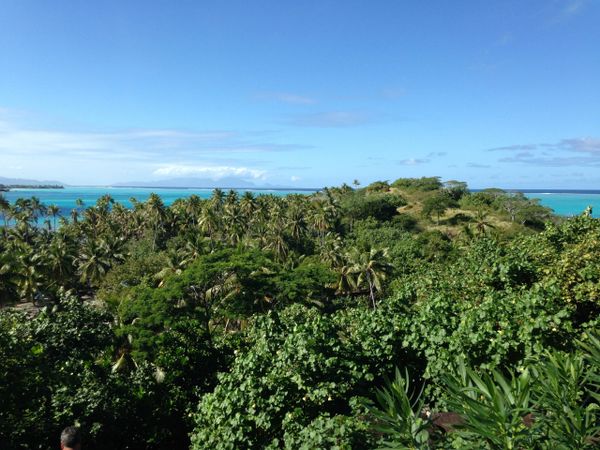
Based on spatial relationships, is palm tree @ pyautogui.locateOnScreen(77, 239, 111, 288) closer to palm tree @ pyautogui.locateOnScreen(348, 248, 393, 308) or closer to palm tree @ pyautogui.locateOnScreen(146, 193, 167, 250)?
palm tree @ pyautogui.locateOnScreen(146, 193, 167, 250)

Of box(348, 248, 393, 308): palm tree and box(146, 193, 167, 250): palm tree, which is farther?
box(146, 193, 167, 250): palm tree

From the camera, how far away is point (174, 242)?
54375mm

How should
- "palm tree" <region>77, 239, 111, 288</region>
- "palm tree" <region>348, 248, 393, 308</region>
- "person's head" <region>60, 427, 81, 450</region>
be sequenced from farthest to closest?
1. "palm tree" <region>77, 239, 111, 288</region>
2. "palm tree" <region>348, 248, 393, 308</region>
3. "person's head" <region>60, 427, 81, 450</region>

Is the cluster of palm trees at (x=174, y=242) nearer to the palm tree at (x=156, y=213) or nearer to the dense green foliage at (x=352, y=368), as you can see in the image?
the palm tree at (x=156, y=213)

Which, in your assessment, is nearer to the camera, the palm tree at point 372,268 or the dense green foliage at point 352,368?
the dense green foliage at point 352,368

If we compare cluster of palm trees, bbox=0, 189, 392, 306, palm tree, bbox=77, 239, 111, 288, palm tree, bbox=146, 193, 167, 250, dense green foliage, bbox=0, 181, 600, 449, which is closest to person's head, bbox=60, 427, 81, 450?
dense green foliage, bbox=0, 181, 600, 449

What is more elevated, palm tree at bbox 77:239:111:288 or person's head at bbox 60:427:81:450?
person's head at bbox 60:427:81:450

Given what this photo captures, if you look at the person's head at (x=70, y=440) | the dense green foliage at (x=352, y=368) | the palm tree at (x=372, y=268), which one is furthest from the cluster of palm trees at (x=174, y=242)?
the person's head at (x=70, y=440)

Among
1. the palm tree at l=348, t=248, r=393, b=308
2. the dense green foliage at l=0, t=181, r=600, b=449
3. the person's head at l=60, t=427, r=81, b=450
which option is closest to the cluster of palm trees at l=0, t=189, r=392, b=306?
the palm tree at l=348, t=248, r=393, b=308

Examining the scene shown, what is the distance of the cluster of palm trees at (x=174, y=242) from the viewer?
36938mm

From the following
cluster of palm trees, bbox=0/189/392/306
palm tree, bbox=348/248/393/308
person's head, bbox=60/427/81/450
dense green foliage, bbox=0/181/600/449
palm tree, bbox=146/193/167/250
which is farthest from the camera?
palm tree, bbox=146/193/167/250

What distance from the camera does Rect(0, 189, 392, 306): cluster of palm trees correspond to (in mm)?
36938

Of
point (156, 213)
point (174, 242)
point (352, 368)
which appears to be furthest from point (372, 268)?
point (156, 213)

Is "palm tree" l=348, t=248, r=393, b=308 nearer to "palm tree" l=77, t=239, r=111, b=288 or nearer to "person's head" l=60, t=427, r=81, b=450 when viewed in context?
"palm tree" l=77, t=239, r=111, b=288
